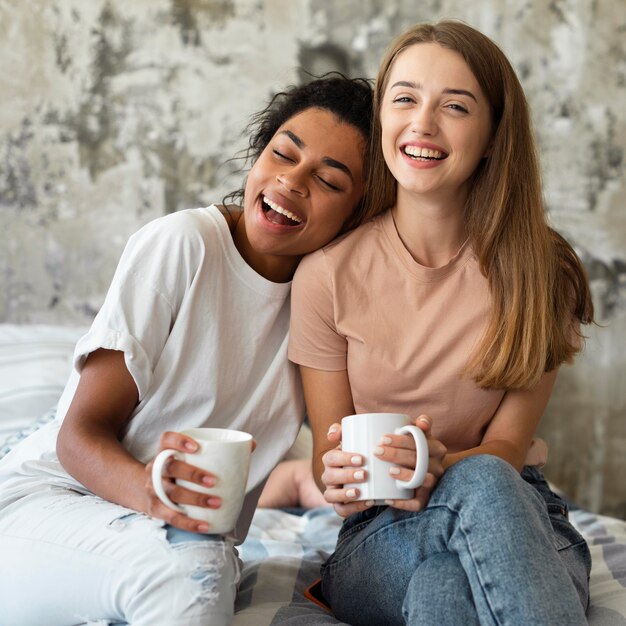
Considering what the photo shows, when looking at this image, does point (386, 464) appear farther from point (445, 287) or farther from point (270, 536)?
point (270, 536)

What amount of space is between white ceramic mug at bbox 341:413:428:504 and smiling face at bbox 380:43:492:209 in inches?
16.3

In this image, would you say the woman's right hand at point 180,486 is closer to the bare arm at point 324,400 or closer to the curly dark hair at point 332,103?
the bare arm at point 324,400

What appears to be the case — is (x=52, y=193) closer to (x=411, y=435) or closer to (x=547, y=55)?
(x=547, y=55)

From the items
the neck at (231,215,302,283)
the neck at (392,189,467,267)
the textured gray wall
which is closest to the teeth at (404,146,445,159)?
the neck at (392,189,467,267)

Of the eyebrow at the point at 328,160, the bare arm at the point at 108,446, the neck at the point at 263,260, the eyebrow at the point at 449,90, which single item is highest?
the eyebrow at the point at 449,90

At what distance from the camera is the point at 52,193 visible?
2385 millimetres

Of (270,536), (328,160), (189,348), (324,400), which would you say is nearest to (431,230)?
(328,160)

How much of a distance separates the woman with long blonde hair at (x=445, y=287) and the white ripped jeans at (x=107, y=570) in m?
0.30

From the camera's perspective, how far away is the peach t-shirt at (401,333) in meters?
1.30

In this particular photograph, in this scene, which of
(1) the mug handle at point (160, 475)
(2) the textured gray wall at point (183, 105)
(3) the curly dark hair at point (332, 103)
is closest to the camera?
(1) the mug handle at point (160, 475)

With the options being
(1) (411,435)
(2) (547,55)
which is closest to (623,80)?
(2) (547,55)

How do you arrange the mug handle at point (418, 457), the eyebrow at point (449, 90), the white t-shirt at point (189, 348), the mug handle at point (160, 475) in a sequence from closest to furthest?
the mug handle at point (160, 475) → the mug handle at point (418, 457) → the white t-shirt at point (189, 348) → the eyebrow at point (449, 90)

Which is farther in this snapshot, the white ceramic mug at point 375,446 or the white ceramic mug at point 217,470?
the white ceramic mug at point 375,446

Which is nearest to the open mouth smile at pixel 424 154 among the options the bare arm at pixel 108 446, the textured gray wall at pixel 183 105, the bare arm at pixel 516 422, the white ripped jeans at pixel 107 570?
the bare arm at pixel 516 422
